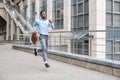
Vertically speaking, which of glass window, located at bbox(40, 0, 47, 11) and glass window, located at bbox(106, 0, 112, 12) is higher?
glass window, located at bbox(40, 0, 47, 11)

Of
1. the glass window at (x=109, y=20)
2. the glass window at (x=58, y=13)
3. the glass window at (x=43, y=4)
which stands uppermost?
the glass window at (x=43, y=4)

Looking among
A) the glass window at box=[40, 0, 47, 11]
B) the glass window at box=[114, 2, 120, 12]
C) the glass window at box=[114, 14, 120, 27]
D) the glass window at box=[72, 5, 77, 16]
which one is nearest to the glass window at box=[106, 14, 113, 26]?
the glass window at box=[114, 14, 120, 27]

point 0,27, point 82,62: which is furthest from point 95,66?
point 0,27

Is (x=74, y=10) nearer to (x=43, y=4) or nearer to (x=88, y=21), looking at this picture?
(x=88, y=21)

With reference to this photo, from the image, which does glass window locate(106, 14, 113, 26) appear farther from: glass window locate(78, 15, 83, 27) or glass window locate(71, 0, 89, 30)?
glass window locate(78, 15, 83, 27)

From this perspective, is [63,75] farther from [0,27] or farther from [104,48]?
[0,27]

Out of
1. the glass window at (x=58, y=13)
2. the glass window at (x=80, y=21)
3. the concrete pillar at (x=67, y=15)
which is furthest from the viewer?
the glass window at (x=58, y=13)

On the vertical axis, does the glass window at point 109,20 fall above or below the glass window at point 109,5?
below

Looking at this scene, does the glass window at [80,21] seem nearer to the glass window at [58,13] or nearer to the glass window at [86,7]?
the glass window at [86,7]

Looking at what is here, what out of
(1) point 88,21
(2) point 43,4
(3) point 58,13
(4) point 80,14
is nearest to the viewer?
(1) point 88,21

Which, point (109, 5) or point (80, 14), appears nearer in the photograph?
point (109, 5)

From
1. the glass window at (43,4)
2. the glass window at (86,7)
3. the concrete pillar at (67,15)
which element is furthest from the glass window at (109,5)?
the glass window at (43,4)

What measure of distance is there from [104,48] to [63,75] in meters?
11.6

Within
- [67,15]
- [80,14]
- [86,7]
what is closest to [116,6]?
[86,7]
